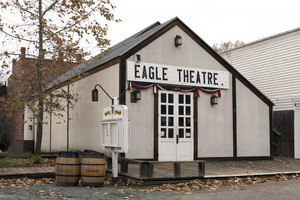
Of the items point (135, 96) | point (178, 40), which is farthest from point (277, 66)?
point (135, 96)

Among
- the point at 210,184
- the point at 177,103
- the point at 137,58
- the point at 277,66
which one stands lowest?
the point at 210,184

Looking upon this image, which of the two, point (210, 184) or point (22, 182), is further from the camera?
point (210, 184)

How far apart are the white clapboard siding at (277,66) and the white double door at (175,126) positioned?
6154 millimetres

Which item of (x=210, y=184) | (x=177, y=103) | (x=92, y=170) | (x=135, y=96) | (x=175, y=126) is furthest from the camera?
(x=177, y=103)

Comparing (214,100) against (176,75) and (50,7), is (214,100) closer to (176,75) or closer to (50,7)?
(176,75)

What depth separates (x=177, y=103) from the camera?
44.5 ft

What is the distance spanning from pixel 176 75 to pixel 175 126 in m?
1.82

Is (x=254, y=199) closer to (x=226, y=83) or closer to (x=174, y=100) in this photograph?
(x=174, y=100)

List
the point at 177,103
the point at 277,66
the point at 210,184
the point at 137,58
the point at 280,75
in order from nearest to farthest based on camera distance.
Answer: the point at 210,184, the point at 137,58, the point at 177,103, the point at 280,75, the point at 277,66

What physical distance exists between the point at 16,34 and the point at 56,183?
21.2ft

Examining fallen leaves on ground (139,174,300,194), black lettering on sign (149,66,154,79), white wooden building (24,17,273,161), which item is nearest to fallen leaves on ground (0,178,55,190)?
fallen leaves on ground (139,174,300,194)

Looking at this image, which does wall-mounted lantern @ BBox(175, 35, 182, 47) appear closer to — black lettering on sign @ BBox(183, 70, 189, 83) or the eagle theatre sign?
the eagle theatre sign

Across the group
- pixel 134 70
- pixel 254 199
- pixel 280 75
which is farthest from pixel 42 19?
pixel 280 75

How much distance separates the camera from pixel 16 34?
13.4 metres
